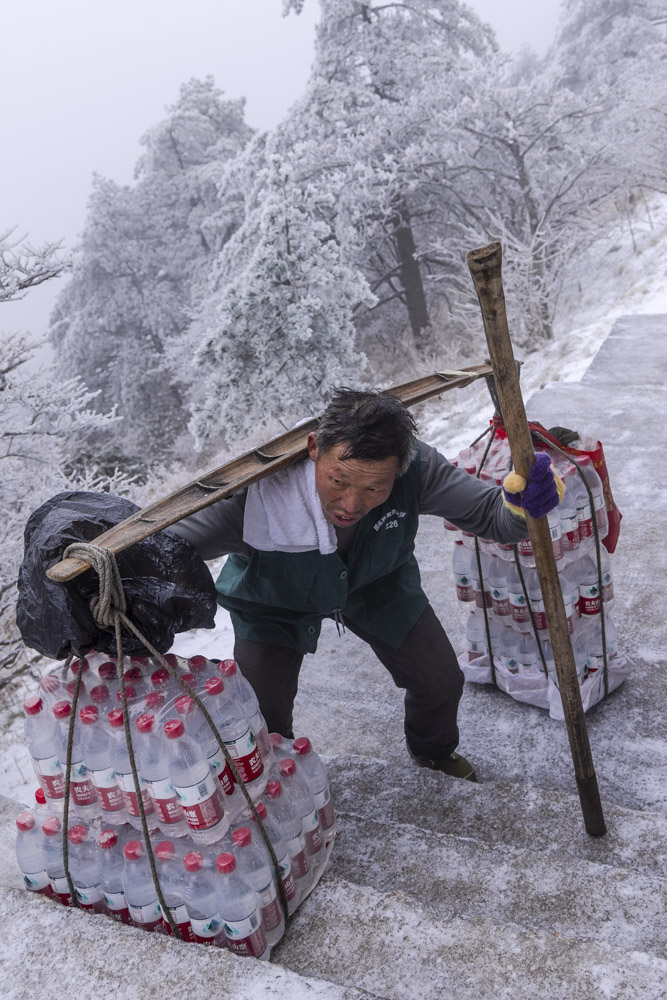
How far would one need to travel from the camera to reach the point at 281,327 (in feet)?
41.8

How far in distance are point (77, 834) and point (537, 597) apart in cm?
233

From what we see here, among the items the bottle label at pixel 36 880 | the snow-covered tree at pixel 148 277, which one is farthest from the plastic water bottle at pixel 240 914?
the snow-covered tree at pixel 148 277

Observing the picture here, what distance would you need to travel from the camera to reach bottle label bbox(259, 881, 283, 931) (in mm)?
2285

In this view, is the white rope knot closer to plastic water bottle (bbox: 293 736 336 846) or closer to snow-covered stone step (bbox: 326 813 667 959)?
plastic water bottle (bbox: 293 736 336 846)

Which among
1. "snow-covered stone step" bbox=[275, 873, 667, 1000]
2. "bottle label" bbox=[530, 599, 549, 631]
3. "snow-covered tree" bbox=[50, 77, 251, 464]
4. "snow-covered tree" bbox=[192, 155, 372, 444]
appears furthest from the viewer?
"snow-covered tree" bbox=[50, 77, 251, 464]

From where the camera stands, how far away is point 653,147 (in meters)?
20.4

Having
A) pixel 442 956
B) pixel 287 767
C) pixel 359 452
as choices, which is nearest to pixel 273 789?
pixel 287 767

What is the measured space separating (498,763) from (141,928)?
1913mm

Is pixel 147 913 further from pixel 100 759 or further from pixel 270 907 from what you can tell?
pixel 100 759

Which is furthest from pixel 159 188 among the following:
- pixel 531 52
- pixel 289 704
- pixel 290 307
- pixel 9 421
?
→ pixel 289 704

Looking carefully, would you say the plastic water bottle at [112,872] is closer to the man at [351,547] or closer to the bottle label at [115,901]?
the bottle label at [115,901]

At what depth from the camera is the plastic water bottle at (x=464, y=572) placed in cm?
388

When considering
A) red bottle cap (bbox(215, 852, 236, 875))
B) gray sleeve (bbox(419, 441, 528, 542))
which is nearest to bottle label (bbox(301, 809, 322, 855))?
red bottle cap (bbox(215, 852, 236, 875))

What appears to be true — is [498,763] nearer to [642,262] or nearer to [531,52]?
[642,262]
